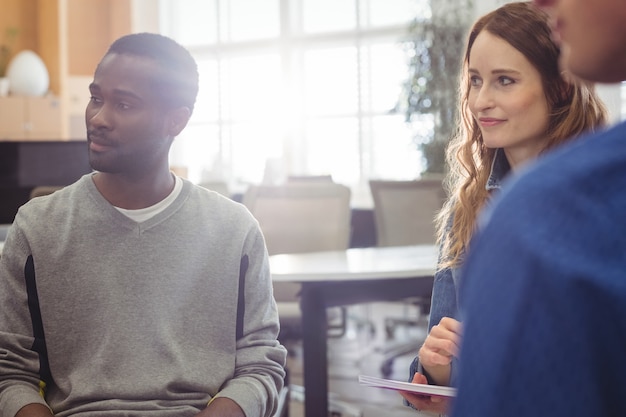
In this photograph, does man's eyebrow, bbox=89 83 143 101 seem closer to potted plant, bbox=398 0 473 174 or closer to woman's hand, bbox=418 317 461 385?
woman's hand, bbox=418 317 461 385

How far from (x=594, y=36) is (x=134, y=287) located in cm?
103

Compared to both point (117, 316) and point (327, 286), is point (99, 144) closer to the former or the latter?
point (117, 316)

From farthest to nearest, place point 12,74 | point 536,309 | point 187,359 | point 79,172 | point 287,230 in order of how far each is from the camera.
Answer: point 12,74, point 79,172, point 287,230, point 187,359, point 536,309

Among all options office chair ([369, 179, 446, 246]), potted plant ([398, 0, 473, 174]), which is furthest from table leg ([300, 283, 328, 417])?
potted plant ([398, 0, 473, 174])

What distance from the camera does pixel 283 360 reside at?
1.37 meters

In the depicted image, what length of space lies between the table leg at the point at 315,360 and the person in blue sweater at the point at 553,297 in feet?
6.82

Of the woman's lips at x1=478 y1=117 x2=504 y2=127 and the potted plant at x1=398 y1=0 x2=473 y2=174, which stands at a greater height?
the potted plant at x1=398 y1=0 x2=473 y2=174

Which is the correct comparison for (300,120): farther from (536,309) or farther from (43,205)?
(536,309)

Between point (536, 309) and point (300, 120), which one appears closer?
point (536, 309)

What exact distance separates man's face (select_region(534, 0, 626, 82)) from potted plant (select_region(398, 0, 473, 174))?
20.8 feet

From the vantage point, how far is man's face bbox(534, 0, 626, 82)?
0.36 m

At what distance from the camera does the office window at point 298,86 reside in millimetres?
8398

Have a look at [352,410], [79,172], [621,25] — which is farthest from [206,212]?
[79,172]

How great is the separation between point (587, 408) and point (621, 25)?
182 mm
